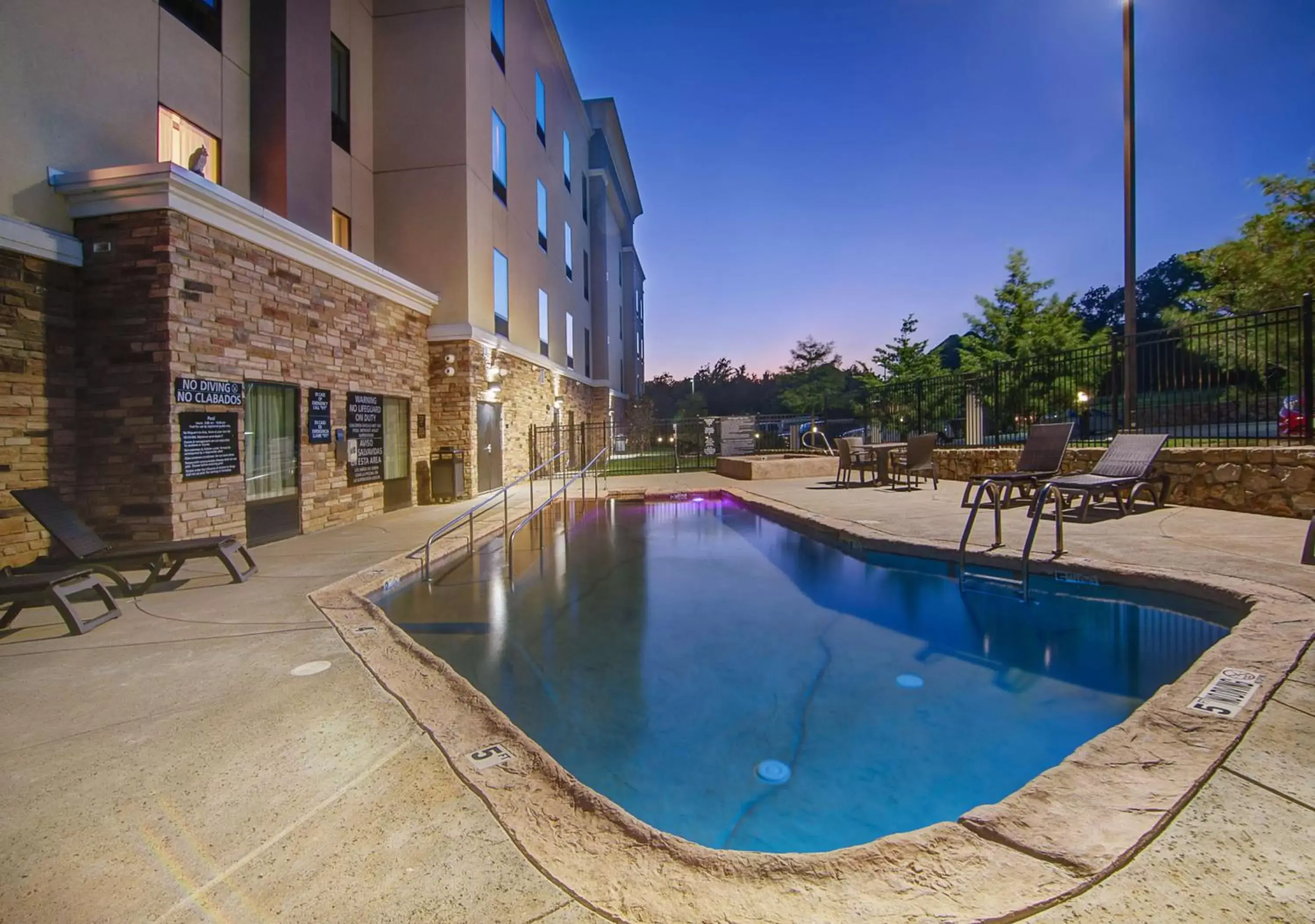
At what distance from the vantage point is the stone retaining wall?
6.32 meters

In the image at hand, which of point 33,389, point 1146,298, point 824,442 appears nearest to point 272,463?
point 33,389

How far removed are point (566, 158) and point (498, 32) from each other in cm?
727

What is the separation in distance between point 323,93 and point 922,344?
23679mm

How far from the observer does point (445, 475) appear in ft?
36.4

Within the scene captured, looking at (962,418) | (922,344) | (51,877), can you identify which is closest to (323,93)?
(51,877)

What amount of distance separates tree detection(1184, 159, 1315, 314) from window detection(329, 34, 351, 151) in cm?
1827

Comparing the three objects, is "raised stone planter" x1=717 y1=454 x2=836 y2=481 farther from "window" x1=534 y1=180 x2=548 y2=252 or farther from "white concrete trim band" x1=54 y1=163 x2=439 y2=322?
"white concrete trim band" x1=54 y1=163 x2=439 y2=322

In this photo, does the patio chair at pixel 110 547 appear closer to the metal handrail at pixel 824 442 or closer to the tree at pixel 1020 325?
the metal handrail at pixel 824 442

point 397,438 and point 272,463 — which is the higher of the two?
point 397,438

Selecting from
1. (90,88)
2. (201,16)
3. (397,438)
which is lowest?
(397,438)

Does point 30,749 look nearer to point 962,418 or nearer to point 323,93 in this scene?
point 323,93

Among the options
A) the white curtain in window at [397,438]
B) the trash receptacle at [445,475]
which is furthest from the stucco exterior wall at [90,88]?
the trash receptacle at [445,475]

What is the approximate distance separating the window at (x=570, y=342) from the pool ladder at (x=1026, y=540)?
16.4 metres

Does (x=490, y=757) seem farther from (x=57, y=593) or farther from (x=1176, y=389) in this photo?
(x=1176, y=389)
